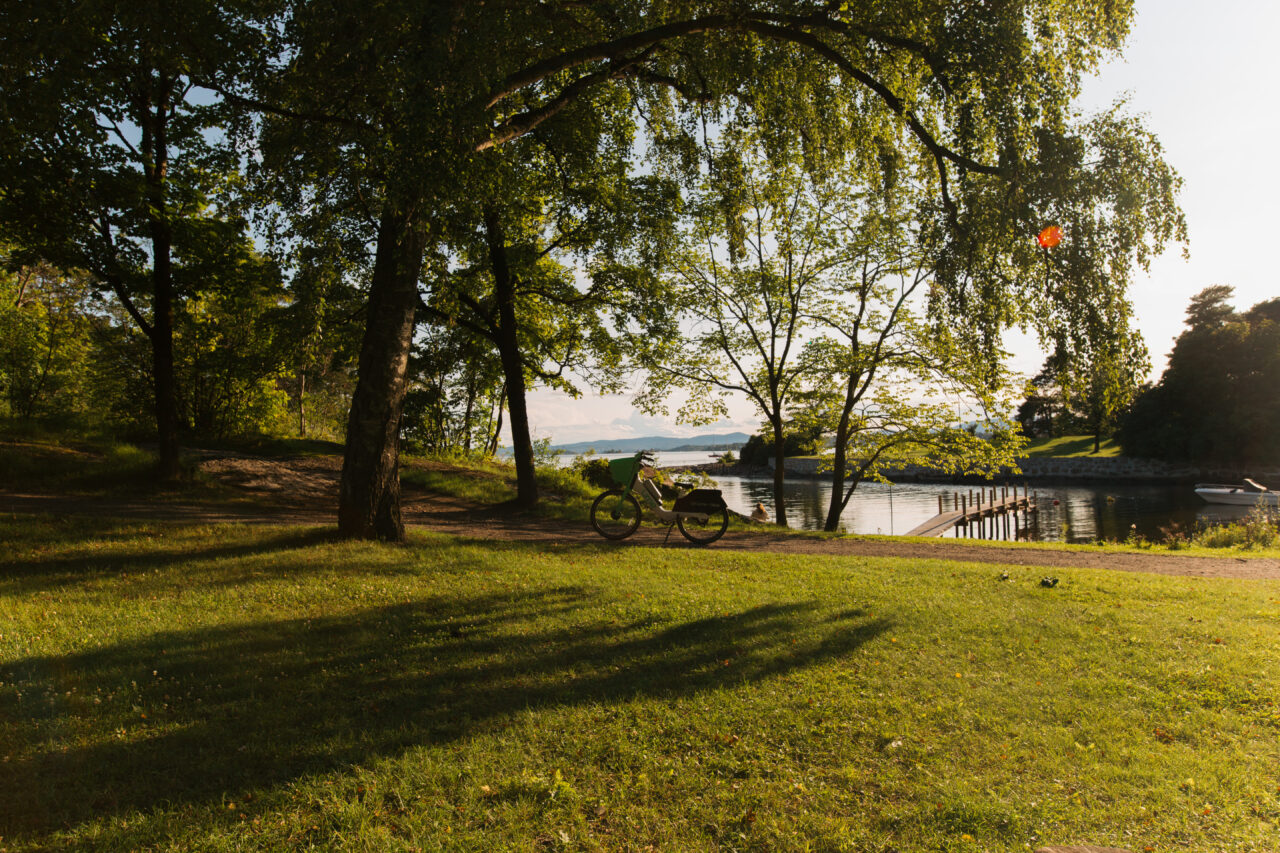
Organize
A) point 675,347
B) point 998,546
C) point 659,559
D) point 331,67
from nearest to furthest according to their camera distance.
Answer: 1. point 331,67
2. point 659,559
3. point 998,546
4. point 675,347

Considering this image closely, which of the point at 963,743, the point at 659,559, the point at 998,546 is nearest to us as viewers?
the point at 963,743

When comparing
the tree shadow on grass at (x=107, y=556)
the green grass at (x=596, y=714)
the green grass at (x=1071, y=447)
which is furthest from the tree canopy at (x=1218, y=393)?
the tree shadow on grass at (x=107, y=556)

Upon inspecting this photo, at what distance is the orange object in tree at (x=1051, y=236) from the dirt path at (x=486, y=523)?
5.72 metres

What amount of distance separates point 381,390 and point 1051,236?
919 centimetres

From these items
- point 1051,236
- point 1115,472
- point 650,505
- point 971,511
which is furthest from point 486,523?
point 1115,472

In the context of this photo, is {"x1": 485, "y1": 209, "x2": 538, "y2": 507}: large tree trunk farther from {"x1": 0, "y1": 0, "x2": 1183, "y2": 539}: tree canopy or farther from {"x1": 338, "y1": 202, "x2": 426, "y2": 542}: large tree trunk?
{"x1": 338, "y1": 202, "x2": 426, "y2": 542}: large tree trunk

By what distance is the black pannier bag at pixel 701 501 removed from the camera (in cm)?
1218

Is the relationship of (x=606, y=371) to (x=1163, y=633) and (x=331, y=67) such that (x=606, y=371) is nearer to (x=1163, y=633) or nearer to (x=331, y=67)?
(x=331, y=67)

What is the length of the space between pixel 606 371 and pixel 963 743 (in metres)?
16.4

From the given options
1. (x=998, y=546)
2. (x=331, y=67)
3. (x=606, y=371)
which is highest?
(x=331, y=67)

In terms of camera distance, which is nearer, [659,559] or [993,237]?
[993,237]

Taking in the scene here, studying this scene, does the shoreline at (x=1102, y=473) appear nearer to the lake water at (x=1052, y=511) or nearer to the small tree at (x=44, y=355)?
the lake water at (x=1052, y=511)

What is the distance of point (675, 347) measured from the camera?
19891 millimetres

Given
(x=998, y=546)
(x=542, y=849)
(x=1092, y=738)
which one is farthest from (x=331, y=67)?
(x=998, y=546)
